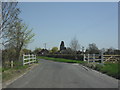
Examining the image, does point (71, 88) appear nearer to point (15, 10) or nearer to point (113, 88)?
point (113, 88)

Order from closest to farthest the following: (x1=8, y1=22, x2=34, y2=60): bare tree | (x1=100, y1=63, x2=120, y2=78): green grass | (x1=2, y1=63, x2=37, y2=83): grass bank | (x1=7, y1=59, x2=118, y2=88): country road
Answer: (x1=7, y1=59, x2=118, y2=88): country road
(x1=2, y1=63, x2=37, y2=83): grass bank
(x1=100, y1=63, x2=120, y2=78): green grass
(x1=8, y1=22, x2=34, y2=60): bare tree

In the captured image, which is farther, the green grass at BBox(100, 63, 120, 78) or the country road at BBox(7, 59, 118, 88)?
the green grass at BBox(100, 63, 120, 78)

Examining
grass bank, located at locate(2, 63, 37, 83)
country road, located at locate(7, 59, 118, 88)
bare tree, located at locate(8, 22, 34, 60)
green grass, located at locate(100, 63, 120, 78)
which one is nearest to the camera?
country road, located at locate(7, 59, 118, 88)

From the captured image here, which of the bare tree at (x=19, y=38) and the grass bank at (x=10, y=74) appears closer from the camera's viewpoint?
the grass bank at (x=10, y=74)

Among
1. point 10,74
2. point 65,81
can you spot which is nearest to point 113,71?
point 65,81

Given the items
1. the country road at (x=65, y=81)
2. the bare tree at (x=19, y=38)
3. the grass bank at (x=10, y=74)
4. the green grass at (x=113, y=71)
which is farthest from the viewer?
the bare tree at (x=19, y=38)

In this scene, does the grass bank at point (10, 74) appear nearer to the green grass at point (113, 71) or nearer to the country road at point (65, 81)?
the country road at point (65, 81)

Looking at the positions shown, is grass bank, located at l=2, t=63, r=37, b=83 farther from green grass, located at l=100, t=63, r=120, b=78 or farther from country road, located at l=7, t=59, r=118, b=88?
green grass, located at l=100, t=63, r=120, b=78

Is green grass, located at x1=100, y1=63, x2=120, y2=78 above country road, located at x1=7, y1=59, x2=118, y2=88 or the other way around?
above

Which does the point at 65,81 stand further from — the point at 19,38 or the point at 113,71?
the point at 19,38

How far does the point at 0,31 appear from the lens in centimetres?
1923

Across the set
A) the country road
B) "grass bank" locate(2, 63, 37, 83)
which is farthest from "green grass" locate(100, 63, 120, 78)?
"grass bank" locate(2, 63, 37, 83)

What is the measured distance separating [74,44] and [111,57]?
31.4 meters

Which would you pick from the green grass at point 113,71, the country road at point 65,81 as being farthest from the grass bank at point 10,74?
the green grass at point 113,71
